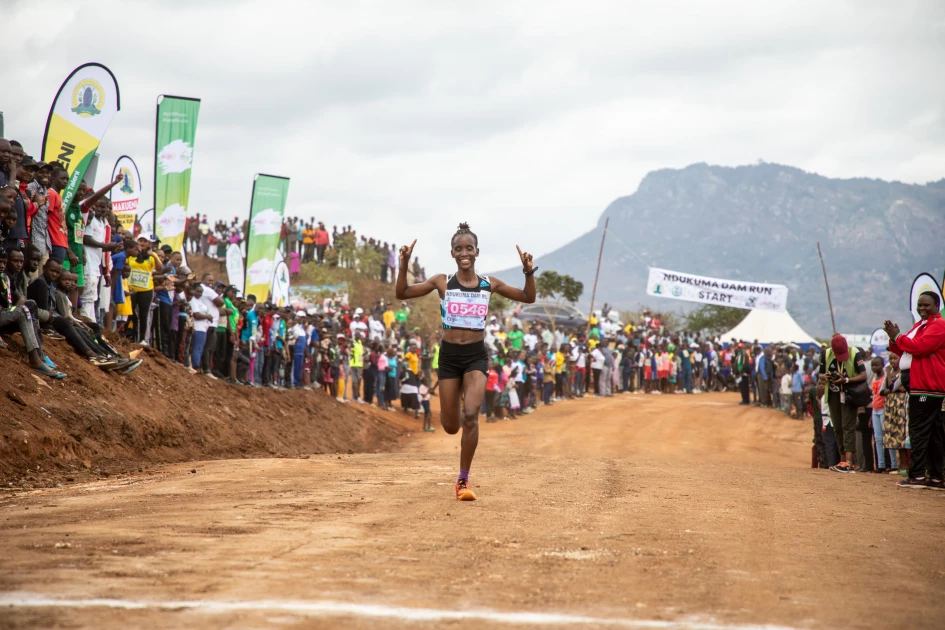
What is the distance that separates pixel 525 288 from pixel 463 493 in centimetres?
207

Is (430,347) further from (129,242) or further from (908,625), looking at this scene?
(908,625)

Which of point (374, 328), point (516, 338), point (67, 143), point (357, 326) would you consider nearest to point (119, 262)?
point (67, 143)

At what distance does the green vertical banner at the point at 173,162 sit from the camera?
64.7 ft

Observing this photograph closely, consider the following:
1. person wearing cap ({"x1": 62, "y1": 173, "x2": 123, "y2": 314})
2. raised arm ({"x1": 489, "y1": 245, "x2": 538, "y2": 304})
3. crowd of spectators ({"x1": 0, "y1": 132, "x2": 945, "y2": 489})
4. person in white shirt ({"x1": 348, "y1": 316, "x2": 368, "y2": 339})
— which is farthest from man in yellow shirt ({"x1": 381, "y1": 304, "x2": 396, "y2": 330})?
raised arm ({"x1": 489, "y1": 245, "x2": 538, "y2": 304})

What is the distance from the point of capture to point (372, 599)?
468cm

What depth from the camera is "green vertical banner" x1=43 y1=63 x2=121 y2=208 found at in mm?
15219

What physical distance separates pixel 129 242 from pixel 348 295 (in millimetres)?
29971

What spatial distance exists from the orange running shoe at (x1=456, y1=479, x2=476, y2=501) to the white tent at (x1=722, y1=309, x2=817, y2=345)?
42.7 m

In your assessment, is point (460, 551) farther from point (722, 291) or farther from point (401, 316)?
point (722, 291)

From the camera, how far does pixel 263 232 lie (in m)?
24.8

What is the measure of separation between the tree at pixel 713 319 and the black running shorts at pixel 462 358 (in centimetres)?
7494

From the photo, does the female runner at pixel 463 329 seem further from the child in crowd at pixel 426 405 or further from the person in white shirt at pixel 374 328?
the person in white shirt at pixel 374 328

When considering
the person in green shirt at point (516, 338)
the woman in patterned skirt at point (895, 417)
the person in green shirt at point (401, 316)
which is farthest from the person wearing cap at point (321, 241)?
the woman in patterned skirt at point (895, 417)

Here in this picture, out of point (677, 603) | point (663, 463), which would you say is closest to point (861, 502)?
point (663, 463)
